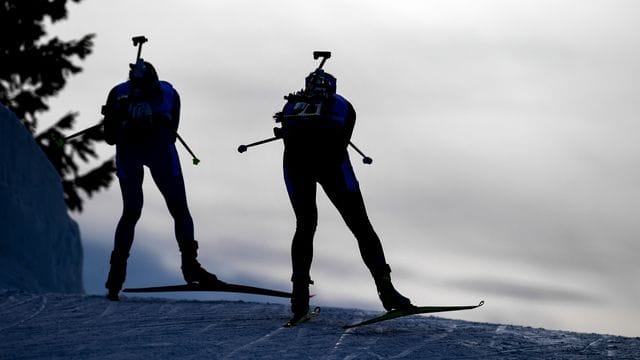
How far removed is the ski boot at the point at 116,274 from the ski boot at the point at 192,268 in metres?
0.60

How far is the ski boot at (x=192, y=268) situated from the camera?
1134 centimetres

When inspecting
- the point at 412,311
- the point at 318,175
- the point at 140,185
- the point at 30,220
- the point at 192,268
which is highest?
the point at 30,220

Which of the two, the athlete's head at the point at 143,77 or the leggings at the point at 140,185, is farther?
the leggings at the point at 140,185

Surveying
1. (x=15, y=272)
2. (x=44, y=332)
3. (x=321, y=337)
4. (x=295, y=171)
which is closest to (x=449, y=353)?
(x=321, y=337)

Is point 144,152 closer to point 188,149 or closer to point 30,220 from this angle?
point 188,149

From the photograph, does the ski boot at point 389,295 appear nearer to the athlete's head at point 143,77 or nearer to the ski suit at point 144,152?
the ski suit at point 144,152

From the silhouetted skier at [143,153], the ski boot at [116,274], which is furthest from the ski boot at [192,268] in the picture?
the ski boot at [116,274]

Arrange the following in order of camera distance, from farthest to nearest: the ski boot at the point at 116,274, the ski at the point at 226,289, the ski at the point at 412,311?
the ski at the point at 226,289, the ski boot at the point at 116,274, the ski at the point at 412,311

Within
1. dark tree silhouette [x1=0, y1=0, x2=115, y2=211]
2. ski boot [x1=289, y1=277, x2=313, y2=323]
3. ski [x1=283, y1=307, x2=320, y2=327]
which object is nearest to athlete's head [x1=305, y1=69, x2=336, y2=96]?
ski boot [x1=289, y1=277, x2=313, y2=323]

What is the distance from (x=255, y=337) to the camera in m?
9.16

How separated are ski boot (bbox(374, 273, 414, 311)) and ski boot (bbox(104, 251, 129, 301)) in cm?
304

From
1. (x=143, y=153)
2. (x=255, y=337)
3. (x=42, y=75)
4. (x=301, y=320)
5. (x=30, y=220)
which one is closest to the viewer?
(x=255, y=337)

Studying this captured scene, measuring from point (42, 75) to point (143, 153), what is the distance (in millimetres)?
14470

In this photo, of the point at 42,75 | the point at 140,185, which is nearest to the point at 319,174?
the point at 140,185
